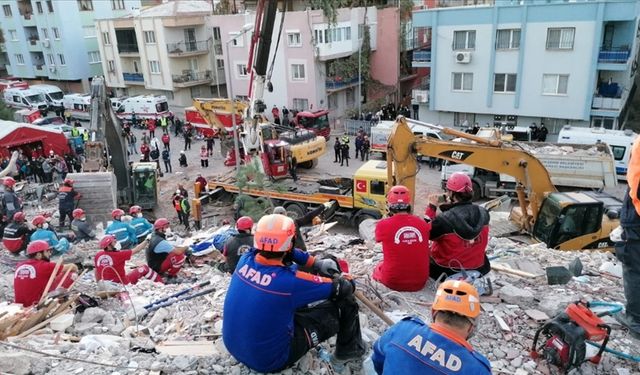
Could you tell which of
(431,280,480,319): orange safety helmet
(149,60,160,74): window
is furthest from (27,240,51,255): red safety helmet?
(149,60,160,74): window

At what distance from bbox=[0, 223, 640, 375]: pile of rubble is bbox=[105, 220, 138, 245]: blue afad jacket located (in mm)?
3380

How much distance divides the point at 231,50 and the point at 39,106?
1516 cm

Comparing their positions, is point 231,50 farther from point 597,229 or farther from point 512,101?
point 597,229

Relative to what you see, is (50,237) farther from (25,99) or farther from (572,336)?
(25,99)

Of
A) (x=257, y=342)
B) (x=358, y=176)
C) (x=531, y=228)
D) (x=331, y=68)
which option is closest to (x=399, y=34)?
(x=331, y=68)

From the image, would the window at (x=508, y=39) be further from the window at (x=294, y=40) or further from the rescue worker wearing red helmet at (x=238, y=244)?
the rescue worker wearing red helmet at (x=238, y=244)

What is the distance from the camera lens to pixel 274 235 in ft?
14.4

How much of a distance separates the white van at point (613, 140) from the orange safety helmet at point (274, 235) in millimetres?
18877

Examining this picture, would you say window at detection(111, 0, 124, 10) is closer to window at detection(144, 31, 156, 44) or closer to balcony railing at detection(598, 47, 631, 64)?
window at detection(144, 31, 156, 44)

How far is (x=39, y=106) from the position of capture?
122 feet

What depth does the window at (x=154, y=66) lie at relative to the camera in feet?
121

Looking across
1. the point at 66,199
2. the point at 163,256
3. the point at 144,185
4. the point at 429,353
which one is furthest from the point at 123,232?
the point at 429,353

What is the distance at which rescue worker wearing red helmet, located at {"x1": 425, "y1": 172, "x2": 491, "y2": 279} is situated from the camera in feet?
20.3

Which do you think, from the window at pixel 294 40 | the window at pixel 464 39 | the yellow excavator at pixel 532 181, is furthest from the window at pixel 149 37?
the yellow excavator at pixel 532 181
